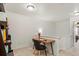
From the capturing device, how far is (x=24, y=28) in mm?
1674

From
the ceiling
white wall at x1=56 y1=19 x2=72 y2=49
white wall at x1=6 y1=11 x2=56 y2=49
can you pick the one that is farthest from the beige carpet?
the ceiling

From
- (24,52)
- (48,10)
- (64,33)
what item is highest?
(48,10)

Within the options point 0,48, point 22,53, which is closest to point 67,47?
point 22,53

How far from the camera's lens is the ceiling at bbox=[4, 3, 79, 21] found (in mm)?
1604

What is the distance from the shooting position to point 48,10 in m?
1.65

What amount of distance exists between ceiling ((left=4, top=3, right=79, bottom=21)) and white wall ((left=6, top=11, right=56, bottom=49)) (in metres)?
0.06

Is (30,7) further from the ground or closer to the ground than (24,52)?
further from the ground

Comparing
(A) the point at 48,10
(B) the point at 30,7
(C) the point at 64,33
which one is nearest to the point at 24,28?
(B) the point at 30,7

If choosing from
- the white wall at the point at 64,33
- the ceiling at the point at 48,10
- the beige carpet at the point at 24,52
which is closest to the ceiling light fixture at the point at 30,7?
the ceiling at the point at 48,10

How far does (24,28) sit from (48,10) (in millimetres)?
449

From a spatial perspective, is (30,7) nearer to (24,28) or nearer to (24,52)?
(24,28)

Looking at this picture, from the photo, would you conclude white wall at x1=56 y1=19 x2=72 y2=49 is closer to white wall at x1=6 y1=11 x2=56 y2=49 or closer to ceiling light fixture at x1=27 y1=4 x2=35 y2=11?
white wall at x1=6 y1=11 x2=56 y2=49

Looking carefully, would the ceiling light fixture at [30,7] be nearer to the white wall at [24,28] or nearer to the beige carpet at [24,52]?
the white wall at [24,28]

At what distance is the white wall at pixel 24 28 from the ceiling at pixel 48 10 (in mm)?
62
